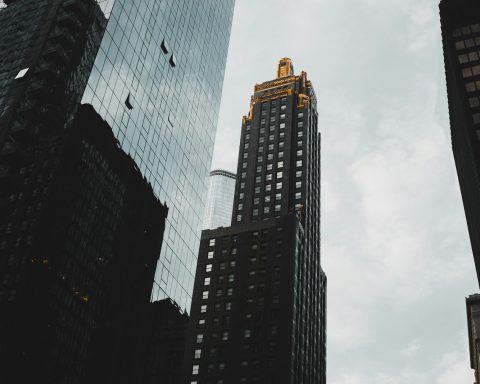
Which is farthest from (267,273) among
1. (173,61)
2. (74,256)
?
(74,256)

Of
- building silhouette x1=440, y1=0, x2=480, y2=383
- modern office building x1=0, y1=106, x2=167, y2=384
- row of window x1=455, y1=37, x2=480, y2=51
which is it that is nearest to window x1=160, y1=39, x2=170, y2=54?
modern office building x1=0, y1=106, x2=167, y2=384

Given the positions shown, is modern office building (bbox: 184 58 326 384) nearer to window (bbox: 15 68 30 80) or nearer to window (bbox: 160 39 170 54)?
window (bbox: 160 39 170 54)

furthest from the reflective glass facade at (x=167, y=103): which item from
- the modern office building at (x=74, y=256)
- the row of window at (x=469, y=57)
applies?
the row of window at (x=469, y=57)

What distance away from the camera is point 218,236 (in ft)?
486

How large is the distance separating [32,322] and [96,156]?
19.9 m

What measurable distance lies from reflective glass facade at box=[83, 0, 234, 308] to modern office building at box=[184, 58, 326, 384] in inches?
1842

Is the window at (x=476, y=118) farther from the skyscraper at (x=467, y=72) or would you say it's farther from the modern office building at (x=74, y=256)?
the modern office building at (x=74, y=256)

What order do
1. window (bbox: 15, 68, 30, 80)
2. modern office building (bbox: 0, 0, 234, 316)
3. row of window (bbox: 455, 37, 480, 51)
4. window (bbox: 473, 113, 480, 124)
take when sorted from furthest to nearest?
row of window (bbox: 455, 37, 480, 51) < window (bbox: 15, 68, 30, 80) < window (bbox: 473, 113, 480, 124) < modern office building (bbox: 0, 0, 234, 316)

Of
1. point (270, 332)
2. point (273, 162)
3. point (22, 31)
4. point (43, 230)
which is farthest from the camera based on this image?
point (273, 162)

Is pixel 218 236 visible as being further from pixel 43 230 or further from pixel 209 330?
pixel 43 230

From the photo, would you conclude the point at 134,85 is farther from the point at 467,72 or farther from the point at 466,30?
the point at 466,30

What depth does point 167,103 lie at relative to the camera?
8256 centimetres

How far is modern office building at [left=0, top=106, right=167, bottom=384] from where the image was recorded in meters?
53.2

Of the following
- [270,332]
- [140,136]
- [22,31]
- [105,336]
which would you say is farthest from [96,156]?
[270,332]
